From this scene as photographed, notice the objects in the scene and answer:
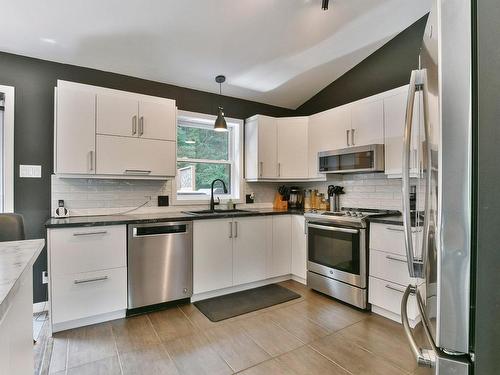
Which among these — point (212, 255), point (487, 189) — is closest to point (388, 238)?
point (212, 255)

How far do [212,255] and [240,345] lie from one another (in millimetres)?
993

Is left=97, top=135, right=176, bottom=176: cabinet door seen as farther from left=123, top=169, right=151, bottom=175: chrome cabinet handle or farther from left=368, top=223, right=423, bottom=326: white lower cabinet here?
left=368, top=223, right=423, bottom=326: white lower cabinet

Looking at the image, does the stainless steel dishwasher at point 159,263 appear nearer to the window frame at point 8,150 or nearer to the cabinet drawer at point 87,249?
the cabinet drawer at point 87,249

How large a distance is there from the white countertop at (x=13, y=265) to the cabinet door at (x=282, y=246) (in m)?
2.49

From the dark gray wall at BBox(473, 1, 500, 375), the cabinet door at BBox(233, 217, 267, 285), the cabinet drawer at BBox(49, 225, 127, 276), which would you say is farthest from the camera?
the cabinet door at BBox(233, 217, 267, 285)

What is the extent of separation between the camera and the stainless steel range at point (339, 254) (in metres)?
2.64

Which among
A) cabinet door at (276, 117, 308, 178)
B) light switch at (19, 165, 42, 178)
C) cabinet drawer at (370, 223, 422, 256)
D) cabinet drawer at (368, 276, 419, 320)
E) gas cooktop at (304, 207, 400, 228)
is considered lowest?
cabinet drawer at (368, 276, 419, 320)

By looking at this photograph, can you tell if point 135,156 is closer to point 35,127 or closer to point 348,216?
point 35,127

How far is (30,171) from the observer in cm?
259

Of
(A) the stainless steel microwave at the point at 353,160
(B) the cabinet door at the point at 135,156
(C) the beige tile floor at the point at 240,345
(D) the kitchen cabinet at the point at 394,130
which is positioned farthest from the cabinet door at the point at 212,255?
(D) the kitchen cabinet at the point at 394,130

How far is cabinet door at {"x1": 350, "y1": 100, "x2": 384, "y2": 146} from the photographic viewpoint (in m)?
2.88

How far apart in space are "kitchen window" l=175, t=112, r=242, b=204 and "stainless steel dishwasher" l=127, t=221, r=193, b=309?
0.76m

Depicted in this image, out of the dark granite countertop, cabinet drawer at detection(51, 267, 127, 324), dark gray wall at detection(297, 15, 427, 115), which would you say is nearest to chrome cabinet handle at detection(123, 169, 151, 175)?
the dark granite countertop

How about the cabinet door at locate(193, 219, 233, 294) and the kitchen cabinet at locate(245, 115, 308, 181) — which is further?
the kitchen cabinet at locate(245, 115, 308, 181)
